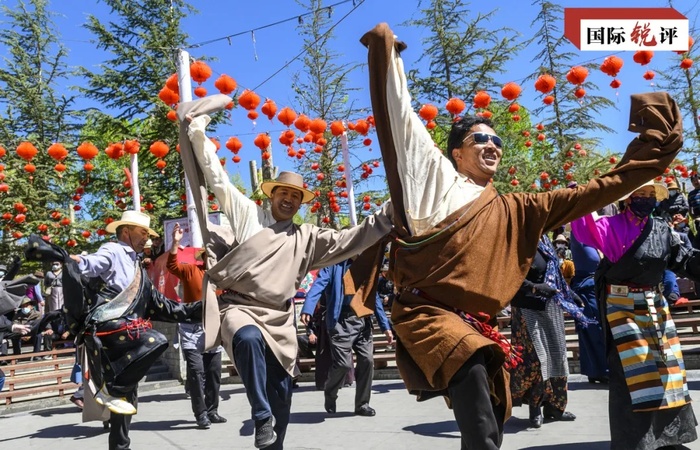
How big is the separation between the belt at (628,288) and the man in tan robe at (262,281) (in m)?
1.70

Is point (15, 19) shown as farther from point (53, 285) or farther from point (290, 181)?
point (290, 181)

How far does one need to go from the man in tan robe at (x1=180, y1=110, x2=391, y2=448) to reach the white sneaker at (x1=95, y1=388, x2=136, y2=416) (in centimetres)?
115

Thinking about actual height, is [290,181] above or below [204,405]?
above

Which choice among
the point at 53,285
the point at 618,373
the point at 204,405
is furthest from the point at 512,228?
the point at 53,285

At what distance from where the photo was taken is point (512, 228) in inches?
129

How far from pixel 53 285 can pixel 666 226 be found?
1314cm

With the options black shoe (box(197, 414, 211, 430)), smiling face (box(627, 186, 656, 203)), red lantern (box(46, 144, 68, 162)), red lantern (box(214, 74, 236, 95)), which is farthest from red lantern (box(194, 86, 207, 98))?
smiling face (box(627, 186, 656, 203))

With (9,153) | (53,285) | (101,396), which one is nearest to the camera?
(101,396)

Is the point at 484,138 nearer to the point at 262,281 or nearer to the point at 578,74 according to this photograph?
the point at 262,281

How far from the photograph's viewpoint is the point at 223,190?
16.5 feet

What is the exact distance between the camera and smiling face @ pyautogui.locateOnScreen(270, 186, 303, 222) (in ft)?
16.9

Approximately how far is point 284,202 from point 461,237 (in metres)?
2.24

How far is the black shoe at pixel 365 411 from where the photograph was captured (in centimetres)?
749

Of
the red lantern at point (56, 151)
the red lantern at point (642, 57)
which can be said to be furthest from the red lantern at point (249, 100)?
the red lantern at point (642, 57)
